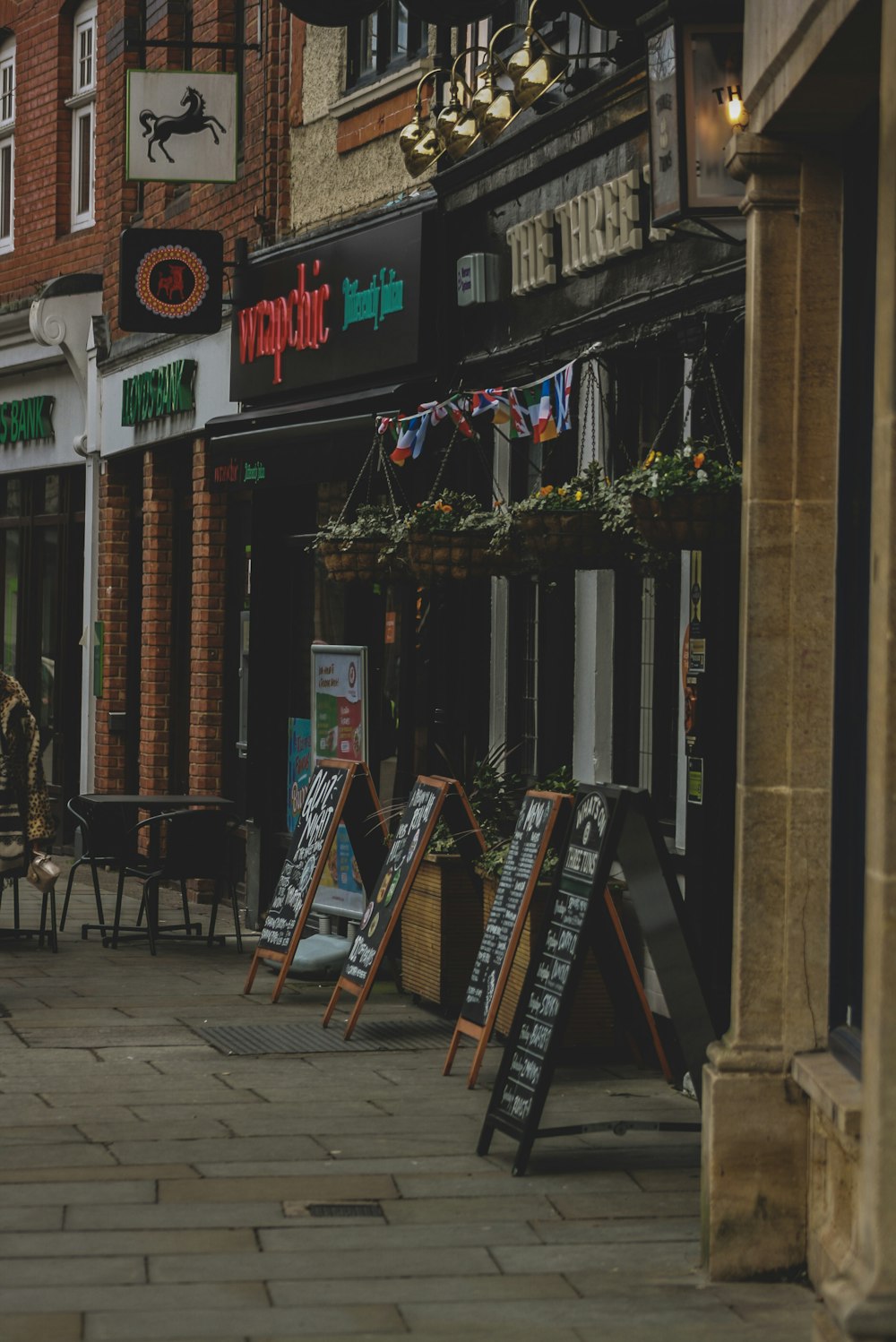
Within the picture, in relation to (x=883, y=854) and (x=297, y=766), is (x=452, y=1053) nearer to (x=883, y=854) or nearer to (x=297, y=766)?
(x=883, y=854)

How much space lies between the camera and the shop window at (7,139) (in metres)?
20.4

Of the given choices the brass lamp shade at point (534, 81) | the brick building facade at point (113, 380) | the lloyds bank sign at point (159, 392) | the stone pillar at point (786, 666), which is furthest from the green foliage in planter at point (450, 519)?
the lloyds bank sign at point (159, 392)

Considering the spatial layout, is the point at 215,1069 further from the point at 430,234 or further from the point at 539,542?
the point at 430,234

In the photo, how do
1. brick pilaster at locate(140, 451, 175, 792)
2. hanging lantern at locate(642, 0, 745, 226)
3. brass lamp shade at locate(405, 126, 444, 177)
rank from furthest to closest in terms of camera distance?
1. brick pilaster at locate(140, 451, 175, 792)
2. brass lamp shade at locate(405, 126, 444, 177)
3. hanging lantern at locate(642, 0, 745, 226)

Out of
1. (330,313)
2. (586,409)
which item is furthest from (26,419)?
Answer: (586,409)

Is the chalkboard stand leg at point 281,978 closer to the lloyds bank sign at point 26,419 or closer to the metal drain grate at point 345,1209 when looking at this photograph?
the metal drain grate at point 345,1209

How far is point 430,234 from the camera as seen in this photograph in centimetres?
1192

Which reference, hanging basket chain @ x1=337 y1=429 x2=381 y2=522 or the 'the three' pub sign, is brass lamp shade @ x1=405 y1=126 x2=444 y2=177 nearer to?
hanging basket chain @ x1=337 y1=429 x2=381 y2=522

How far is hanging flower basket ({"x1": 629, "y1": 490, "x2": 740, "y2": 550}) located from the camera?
7.55m

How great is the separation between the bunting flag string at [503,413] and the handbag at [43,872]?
107 inches

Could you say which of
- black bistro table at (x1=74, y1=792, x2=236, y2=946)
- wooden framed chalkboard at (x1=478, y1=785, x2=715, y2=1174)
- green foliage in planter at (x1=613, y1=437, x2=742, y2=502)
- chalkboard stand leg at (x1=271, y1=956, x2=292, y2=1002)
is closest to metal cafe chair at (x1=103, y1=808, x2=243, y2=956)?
black bistro table at (x1=74, y1=792, x2=236, y2=946)

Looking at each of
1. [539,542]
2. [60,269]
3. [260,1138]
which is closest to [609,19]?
[539,542]

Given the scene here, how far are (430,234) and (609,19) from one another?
2.97 meters

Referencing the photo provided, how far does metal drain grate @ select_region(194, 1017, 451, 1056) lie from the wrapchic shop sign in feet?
12.2
